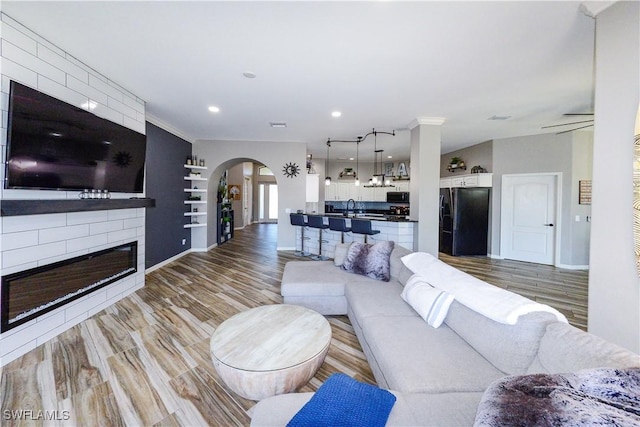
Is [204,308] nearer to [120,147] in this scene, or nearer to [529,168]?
[120,147]

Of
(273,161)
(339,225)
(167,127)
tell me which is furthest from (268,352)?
(273,161)

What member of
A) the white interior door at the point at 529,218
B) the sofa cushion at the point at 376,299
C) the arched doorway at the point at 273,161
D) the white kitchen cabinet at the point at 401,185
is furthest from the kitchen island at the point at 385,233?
the white kitchen cabinet at the point at 401,185

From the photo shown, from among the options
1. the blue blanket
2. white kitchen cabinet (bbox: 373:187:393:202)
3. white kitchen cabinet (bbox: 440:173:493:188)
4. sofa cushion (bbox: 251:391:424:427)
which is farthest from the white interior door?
the blue blanket

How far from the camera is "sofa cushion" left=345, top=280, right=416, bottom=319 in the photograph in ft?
6.59

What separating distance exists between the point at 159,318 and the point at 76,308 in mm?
824

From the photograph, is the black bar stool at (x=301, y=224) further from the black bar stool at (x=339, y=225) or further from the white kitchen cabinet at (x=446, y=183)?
the white kitchen cabinet at (x=446, y=183)

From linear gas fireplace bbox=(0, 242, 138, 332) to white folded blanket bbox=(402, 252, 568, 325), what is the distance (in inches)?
136

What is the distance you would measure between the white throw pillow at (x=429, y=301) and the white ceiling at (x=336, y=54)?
2138 mm

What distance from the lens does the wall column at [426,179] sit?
173 inches

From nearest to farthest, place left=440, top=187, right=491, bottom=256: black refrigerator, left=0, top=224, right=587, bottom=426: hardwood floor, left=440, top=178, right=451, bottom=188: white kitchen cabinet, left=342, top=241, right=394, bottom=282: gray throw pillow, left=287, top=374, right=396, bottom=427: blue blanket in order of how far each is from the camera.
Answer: left=287, top=374, right=396, bottom=427: blue blanket < left=0, top=224, right=587, bottom=426: hardwood floor < left=342, top=241, right=394, bottom=282: gray throw pillow < left=440, top=187, right=491, bottom=256: black refrigerator < left=440, top=178, right=451, bottom=188: white kitchen cabinet

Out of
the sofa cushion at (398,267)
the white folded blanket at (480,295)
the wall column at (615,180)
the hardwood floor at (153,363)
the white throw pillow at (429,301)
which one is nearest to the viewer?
the white folded blanket at (480,295)

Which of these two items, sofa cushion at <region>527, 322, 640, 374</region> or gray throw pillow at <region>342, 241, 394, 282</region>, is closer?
sofa cushion at <region>527, 322, 640, 374</region>

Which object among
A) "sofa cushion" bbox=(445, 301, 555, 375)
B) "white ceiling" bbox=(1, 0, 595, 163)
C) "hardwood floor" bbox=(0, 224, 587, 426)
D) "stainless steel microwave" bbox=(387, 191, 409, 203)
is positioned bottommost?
"hardwood floor" bbox=(0, 224, 587, 426)

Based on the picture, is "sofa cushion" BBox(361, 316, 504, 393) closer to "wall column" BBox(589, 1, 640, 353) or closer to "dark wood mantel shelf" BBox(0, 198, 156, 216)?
"wall column" BBox(589, 1, 640, 353)
